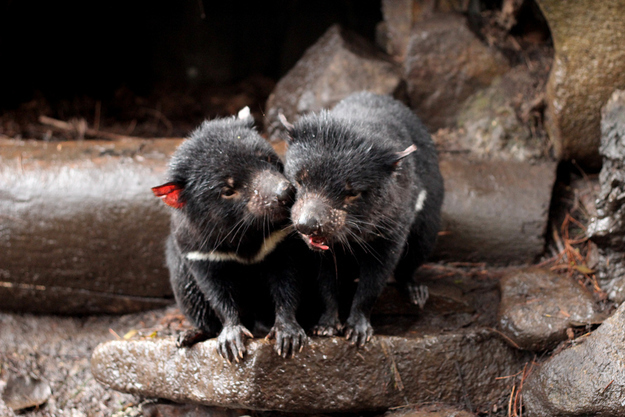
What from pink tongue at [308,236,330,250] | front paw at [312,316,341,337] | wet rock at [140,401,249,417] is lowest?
wet rock at [140,401,249,417]

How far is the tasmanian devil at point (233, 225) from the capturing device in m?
4.00

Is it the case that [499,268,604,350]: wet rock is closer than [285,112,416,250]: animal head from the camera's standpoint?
No

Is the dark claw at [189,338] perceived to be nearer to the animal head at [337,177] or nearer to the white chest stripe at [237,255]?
the white chest stripe at [237,255]

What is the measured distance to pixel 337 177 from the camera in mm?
3705

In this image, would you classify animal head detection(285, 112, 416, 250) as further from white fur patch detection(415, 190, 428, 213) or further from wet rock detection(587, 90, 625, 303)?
wet rock detection(587, 90, 625, 303)

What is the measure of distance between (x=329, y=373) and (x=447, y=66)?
4.22 m

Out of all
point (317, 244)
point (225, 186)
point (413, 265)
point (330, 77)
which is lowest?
point (413, 265)

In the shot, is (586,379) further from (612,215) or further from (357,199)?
(357,199)

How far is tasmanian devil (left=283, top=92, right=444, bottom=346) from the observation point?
3.71 metres

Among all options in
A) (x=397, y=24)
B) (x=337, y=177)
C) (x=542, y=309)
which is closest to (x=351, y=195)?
(x=337, y=177)

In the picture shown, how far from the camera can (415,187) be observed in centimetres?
452

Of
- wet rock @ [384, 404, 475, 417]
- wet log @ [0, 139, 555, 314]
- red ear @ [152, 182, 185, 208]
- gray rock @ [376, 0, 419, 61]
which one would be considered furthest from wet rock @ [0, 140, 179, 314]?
gray rock @ [376, 0, 419, 61]

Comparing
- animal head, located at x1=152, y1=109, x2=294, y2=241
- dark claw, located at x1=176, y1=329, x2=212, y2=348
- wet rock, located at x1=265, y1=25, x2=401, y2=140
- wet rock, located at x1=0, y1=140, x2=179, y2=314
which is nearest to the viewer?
animal head, located at x1=152, y1=109, x2=294, y2=241

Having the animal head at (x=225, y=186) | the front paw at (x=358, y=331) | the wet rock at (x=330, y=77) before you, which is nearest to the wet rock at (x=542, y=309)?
the front paw at (x=358, y=331)
